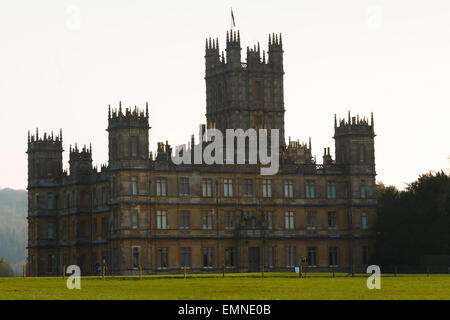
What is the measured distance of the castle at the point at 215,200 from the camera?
106 metres

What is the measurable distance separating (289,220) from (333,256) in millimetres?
6406

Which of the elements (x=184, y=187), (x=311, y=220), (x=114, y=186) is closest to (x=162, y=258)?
(x=184, y=187)

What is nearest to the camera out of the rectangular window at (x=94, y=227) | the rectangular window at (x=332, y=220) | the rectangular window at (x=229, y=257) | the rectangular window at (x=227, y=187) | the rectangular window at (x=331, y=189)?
the rectangular window at (x=229, y=257)

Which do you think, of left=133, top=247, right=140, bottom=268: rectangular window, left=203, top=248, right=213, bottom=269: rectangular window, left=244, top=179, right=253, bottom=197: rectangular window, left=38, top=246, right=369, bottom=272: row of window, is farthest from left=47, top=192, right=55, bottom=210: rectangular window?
left=244, top=179, right=253, bottom=197: rectangular window

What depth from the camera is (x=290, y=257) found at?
372ft

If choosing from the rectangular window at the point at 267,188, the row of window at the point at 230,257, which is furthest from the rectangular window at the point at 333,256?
the rectangular window at the point at 267,188

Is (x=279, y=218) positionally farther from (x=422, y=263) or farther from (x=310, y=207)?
(x=422, y=263)

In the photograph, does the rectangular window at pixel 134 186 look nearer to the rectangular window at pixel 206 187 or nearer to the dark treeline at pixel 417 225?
the rectangular window at pixel 206 187

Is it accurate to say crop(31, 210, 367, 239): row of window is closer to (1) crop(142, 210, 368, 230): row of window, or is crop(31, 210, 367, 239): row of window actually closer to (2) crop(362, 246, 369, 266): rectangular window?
(1) crop(142, 210, 368, 230): row of window

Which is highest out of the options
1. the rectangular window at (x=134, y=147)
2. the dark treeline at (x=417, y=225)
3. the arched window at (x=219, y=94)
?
the arched window at (x=219, y=94)

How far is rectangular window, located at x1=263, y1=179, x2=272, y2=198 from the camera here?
11338 centimetres

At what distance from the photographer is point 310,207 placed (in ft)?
378

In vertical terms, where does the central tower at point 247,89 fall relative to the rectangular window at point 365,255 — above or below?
above

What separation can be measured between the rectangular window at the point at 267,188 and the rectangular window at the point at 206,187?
6362 millimetres
